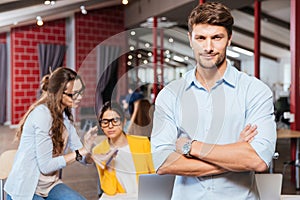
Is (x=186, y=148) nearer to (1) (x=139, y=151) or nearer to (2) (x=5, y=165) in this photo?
(1) (x=139, y=151)

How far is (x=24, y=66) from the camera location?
9.43m

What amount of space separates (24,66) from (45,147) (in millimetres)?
7881

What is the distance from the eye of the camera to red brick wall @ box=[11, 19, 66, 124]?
30.6ft

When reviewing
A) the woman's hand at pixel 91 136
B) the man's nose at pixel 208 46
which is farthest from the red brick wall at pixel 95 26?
the man's nose at pixel 208 46

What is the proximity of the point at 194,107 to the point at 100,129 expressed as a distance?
355 mm

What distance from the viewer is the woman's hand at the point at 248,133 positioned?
1.19 m

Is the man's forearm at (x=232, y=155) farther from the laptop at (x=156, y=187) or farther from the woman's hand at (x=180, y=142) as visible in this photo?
the laptop at (x=156, y=187)

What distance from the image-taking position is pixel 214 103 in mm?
1148

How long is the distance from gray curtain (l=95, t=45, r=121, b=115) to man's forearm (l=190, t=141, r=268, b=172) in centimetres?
33

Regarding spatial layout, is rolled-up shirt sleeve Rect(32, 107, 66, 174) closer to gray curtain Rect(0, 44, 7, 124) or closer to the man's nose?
the man's nose

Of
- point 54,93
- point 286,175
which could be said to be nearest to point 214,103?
point 54,93

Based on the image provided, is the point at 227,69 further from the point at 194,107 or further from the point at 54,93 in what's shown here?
the point at 54,93

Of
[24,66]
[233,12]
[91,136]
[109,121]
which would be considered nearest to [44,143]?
[91,136]

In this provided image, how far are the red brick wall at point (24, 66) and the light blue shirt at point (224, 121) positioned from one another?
8.68 metres
